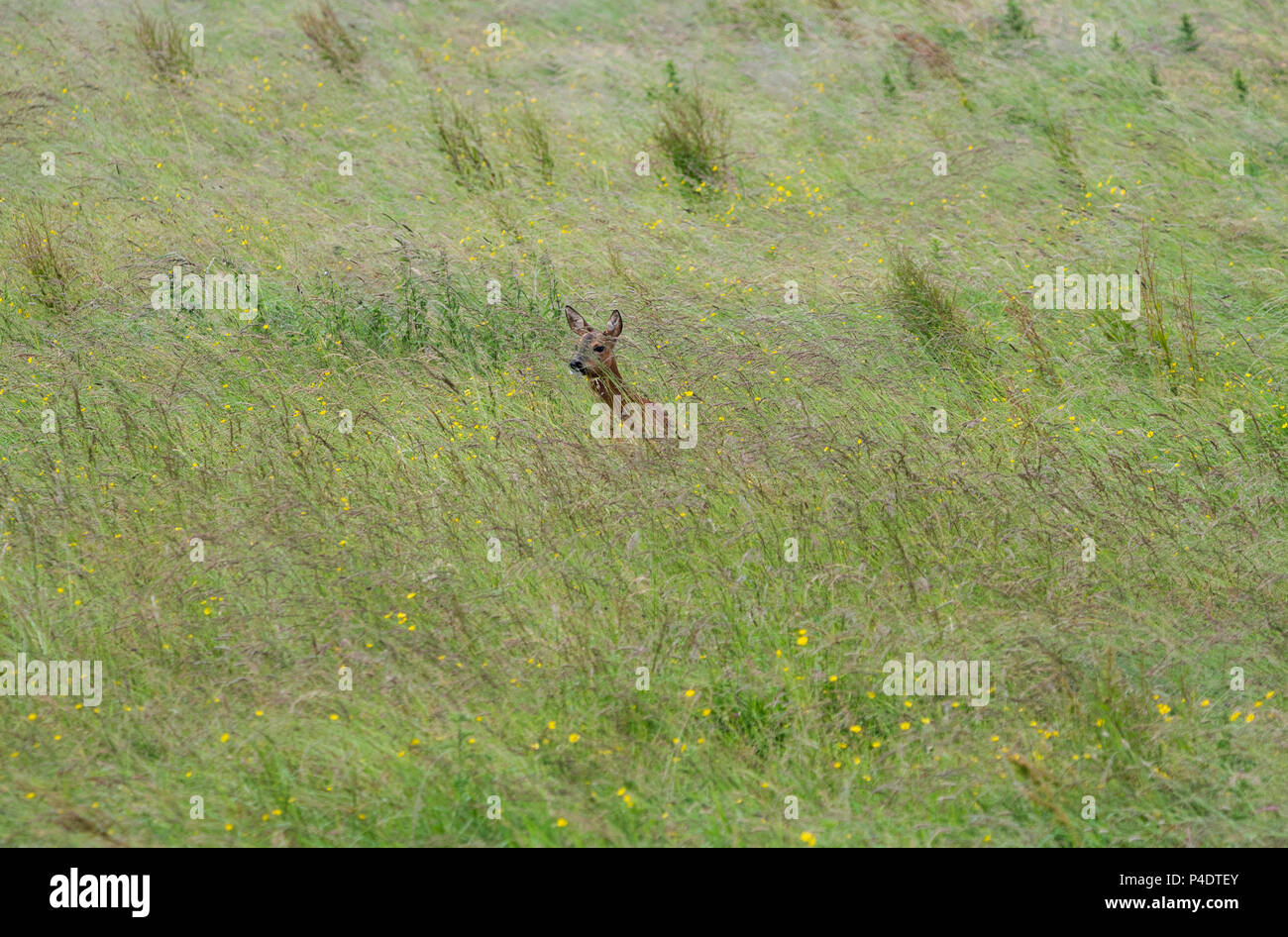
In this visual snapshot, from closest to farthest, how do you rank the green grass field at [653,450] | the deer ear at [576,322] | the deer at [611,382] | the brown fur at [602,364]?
the green grass field at [653,450]
the deer at [611,382]
the brown fur at [602,364]
the deer ear at [576,322]

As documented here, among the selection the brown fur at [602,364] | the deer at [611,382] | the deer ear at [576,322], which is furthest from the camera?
the deer ear at [576,322]

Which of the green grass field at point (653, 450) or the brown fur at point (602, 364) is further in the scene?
the brown fur at point (602, 364)

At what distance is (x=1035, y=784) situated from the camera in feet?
13.0

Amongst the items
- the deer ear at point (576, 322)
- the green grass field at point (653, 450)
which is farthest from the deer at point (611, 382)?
the green grass field at point (653, 450)

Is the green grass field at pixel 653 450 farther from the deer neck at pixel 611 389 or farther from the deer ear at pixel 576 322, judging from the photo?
the deer ear at pixel 576 322

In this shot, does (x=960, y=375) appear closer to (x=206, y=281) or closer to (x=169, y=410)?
(x=169, y=410)

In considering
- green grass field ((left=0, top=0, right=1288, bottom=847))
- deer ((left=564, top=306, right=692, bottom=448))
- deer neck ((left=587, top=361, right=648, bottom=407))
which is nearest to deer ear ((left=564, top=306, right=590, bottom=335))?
deer ((left=564, top=306, right=692, bottom=448))

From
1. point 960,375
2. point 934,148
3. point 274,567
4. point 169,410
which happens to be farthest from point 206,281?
point 934,148

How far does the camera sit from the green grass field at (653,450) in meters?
4.07

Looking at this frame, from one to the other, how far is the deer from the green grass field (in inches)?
8.8

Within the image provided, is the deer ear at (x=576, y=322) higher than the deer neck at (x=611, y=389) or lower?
higher

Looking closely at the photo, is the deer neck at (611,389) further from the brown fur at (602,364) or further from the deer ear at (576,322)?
the deer ear at (576,322)

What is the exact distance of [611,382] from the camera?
6.25m

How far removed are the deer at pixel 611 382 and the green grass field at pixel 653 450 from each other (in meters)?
0.22
